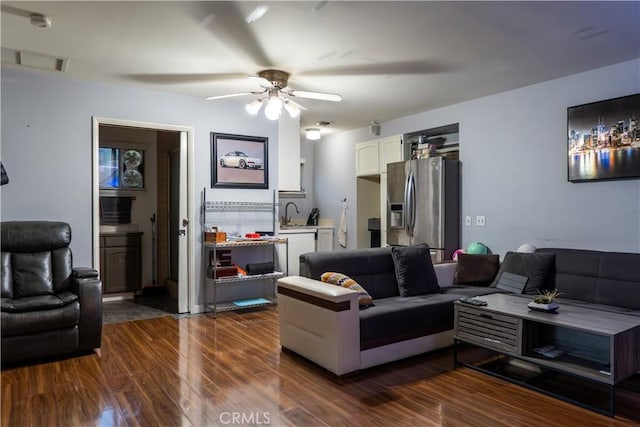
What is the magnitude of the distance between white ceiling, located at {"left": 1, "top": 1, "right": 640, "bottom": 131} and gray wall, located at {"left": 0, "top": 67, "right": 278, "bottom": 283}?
10.2 inches

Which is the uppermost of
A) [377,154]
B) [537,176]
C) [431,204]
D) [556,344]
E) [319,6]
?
[319,6]

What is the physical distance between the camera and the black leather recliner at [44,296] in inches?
124

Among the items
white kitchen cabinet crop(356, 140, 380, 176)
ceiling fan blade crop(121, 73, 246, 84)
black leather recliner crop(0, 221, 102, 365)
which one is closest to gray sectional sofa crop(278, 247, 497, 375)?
black leather recliner crop(0, 221, 102, 365)

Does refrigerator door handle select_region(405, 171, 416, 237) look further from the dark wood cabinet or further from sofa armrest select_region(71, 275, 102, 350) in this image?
the dark wood cabinet

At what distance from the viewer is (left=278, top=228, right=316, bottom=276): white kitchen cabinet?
555 cm

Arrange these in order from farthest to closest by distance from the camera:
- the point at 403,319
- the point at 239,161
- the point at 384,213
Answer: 1. the point at 384,213
2. the point at 239,161
3. the point at 403,319

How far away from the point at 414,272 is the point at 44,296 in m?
3.11

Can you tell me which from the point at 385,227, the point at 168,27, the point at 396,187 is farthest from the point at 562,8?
the point at 385,227

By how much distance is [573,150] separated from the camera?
Result: 13.2 ft

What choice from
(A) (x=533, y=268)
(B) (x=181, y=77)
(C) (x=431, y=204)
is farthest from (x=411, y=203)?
(B) (x=181, y=77)

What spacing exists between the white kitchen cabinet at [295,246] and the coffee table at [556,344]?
278 centimetres

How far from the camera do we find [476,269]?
4.21 metres

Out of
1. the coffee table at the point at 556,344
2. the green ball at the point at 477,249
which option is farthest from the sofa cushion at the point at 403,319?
the green ball at the point at 477,249

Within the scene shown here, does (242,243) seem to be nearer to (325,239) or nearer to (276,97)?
(276,97)
